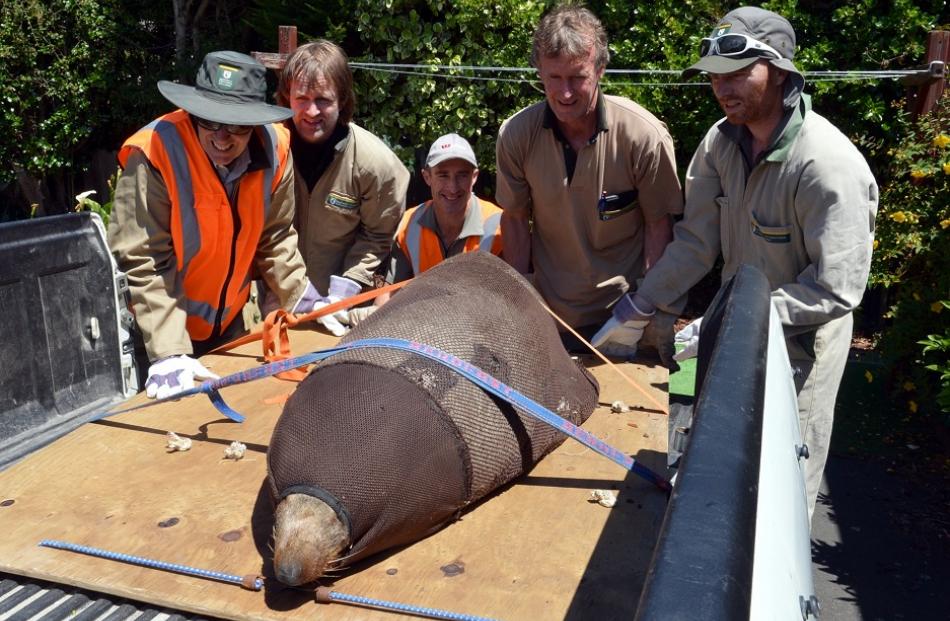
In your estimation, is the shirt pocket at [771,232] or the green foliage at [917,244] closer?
the shirt pocket at [771,232]

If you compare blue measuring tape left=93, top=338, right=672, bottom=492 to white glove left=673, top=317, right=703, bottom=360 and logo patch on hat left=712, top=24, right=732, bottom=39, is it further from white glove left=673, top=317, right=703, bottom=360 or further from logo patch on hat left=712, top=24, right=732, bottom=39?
logo patch on hat left=712, top=24, right=732, bottom=39

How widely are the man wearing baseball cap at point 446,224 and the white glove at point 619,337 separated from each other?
977 millimetres

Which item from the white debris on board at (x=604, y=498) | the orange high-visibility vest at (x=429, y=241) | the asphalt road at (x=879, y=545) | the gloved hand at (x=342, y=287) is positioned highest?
the orange high-visibility vest at (x=429, y=241)

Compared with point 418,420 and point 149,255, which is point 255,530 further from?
point 149,255

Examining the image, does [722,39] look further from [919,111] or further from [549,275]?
[919,111]

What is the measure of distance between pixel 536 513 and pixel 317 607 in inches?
25.5

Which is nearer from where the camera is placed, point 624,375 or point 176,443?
point 176,443

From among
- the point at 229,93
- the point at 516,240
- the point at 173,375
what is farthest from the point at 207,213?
the point at 516,240

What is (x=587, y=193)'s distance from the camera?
12.3 feet

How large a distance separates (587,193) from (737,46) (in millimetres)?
950

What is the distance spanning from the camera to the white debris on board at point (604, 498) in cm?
227

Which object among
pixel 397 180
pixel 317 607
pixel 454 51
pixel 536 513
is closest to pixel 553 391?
pixel 536 513

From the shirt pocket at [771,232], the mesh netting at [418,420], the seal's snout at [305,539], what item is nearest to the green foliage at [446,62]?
→ the shirt pocket at [771,232]

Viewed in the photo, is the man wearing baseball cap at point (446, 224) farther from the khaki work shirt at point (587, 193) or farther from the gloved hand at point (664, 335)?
the gloved hand at point (664, 335)
